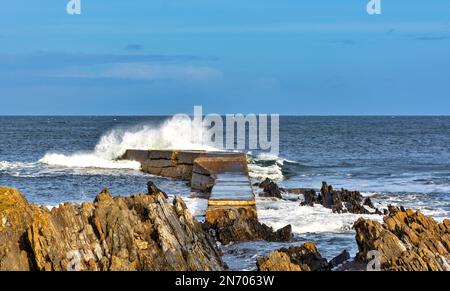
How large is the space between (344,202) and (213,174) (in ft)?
15.2

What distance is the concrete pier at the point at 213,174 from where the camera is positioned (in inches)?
634

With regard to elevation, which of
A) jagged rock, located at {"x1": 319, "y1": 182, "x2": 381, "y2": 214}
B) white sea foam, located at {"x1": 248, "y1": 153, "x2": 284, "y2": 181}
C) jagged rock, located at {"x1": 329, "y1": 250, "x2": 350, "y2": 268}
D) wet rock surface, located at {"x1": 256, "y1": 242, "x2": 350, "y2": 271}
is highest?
wet rock surface, located at {"x1": 256, "y1": 242, "x2": 350, "y2": 271}

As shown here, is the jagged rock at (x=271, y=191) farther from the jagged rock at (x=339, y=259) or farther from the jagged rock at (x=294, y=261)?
the jagged rock at (x=294, y=261)

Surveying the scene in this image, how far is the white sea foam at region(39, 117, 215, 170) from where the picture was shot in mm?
37656

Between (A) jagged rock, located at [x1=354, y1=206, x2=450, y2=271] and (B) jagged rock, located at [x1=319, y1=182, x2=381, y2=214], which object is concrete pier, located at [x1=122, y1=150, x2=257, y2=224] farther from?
(A) jagged rock, located at [x1=354, y1=206, x2=450, y2=271]

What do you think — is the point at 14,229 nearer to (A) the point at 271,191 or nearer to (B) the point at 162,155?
(A) the point at 271,191

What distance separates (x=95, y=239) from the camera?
409 inches

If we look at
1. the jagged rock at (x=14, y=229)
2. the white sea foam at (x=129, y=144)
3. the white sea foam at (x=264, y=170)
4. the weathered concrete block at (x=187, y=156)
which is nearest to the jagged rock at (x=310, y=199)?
the weathered concrete block at (x=187, y=156)

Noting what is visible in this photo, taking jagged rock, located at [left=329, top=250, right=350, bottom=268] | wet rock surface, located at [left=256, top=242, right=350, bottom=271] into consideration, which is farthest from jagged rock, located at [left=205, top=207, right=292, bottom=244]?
wet rock surface, located at [left=256, top=242, right=350, bottom=271]

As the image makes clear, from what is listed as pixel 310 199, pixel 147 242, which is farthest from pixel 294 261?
pixel 310 199

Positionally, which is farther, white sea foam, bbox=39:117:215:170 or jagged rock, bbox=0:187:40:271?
white sea foam, bbox=39:117:215:170
